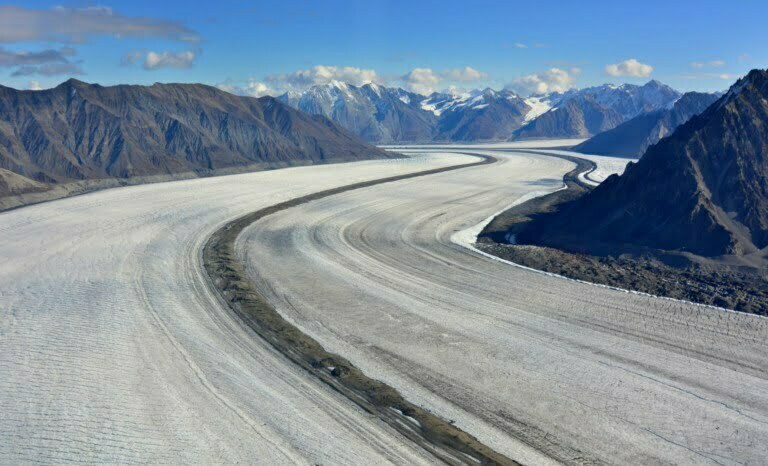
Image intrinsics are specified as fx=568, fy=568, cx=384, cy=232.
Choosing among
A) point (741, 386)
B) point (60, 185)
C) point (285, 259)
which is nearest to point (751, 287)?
point (741, 386)

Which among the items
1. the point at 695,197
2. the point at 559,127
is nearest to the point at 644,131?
the point at 559,127

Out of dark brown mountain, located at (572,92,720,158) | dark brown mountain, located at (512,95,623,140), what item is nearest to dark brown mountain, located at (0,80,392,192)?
dark brown mountain, located at (572,92,720,158)

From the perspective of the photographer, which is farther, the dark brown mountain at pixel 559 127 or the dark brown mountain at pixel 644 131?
the dark brown mountain at pixel 559 127

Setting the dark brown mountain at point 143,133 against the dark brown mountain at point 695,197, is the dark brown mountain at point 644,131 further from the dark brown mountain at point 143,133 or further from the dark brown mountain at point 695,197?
the dark brown mountain at point 695,197

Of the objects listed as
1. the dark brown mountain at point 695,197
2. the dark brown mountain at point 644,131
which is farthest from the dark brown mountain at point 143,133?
the dark brown mountain at point 695,197

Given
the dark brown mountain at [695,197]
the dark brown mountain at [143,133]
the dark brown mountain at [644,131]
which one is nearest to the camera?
the dark brown mountain at [695,197]

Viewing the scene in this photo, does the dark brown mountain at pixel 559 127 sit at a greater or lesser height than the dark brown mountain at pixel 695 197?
greater

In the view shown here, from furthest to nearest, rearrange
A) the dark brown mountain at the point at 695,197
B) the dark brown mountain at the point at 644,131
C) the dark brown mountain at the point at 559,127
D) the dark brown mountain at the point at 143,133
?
1. the dark brown mountain at the point at 559,127
2. the dark brown mountain at the point at 644,131
3. the dark brown mountain at the point at 143,133
4. the dark brown mountain at the point at 695,197
